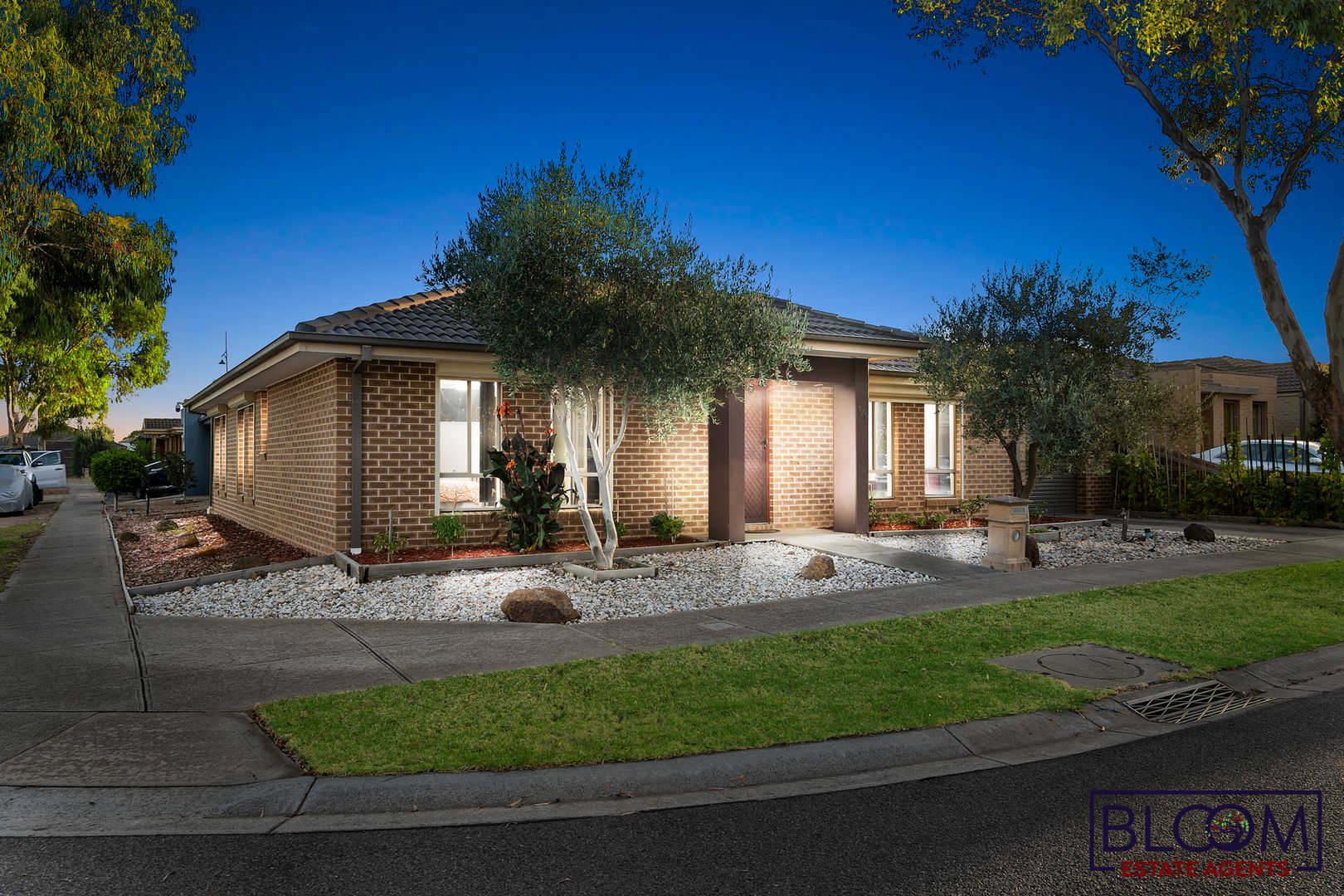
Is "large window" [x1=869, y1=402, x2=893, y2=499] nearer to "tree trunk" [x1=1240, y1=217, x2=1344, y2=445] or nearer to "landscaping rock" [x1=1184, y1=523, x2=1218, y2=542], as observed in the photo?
"landscaping rock" [x1=1184, y1=523, x2=1218, y2=542]

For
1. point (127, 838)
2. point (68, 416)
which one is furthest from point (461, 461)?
point (68, 416)

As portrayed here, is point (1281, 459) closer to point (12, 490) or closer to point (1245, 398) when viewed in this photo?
point (1245, 398)

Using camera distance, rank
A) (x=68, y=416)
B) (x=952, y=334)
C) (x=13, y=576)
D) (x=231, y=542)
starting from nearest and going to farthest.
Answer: (x=13, y=576) < (x=952, y=334) < (x=231, y=542) < (x=68, y=416)

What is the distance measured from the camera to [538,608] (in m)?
8.20

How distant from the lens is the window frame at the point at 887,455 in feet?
55.2

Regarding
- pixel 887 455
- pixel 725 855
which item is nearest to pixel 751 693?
pixel 725 855

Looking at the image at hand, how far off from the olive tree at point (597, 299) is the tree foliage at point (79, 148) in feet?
19.2

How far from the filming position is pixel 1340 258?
8.89 meters

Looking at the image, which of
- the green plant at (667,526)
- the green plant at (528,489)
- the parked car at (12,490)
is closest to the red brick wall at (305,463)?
the green plant at (528,489)

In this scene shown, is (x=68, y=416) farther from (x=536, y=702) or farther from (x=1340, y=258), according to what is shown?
(x=1340, y=258)

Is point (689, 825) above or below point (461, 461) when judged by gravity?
below

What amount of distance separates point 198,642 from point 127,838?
4074mm

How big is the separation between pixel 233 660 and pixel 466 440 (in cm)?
604

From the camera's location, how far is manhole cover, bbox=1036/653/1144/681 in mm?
6234
